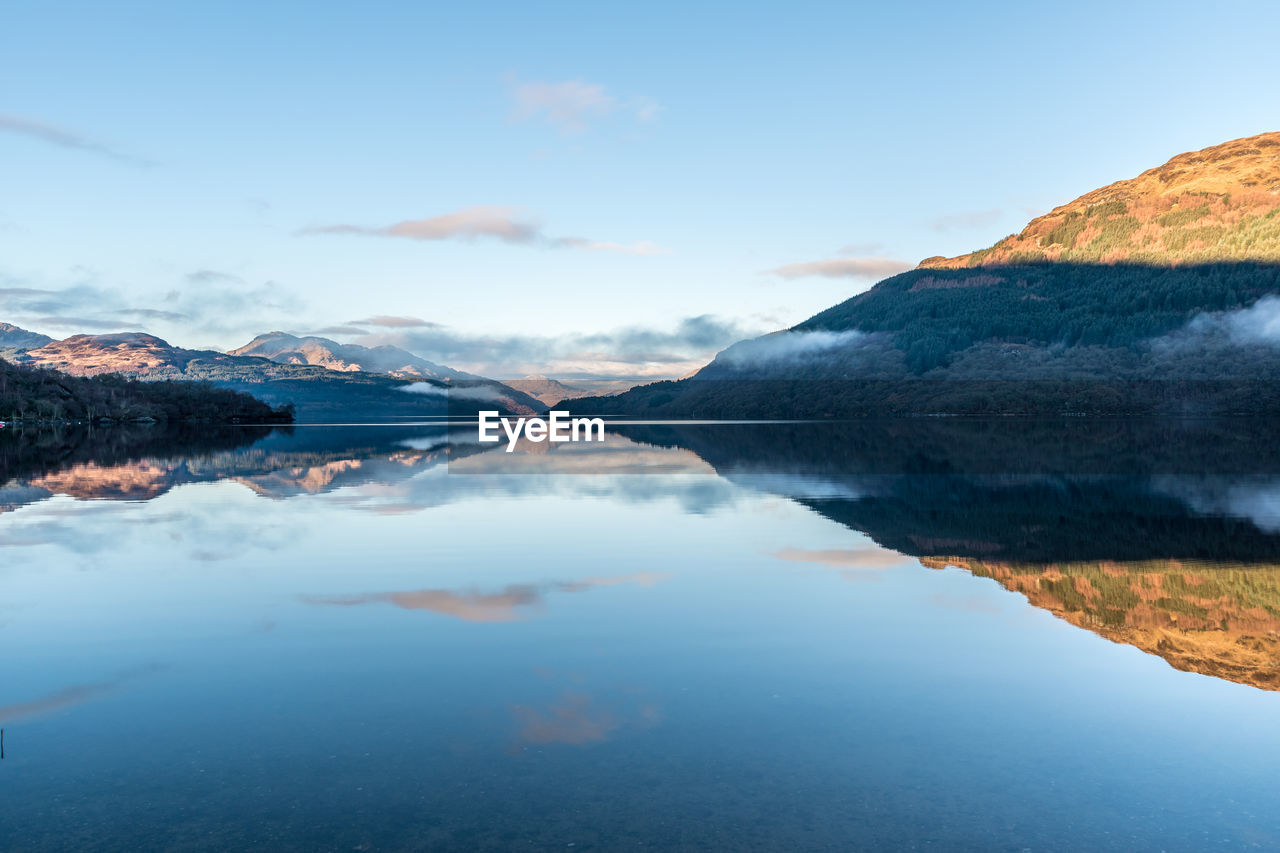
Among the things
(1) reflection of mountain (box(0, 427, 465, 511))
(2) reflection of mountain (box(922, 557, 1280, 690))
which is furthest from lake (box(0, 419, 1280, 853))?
(1) reflection of mountain (box(0, 427, 465, 511))

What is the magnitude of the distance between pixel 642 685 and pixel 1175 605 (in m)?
11.8

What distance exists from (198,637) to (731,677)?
9269mm

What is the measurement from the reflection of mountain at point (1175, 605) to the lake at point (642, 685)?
0.36ft

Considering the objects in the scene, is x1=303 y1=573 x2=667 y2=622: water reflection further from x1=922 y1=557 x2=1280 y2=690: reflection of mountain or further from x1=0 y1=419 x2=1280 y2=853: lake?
x1=922 y1=557 x2=1280 y2=690: reflection of mountain

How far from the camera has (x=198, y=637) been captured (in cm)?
1530

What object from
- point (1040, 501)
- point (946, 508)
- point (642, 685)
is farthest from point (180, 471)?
point (642, 685)

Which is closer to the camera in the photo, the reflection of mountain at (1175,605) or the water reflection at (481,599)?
the reflection of mountain at (1175,605)

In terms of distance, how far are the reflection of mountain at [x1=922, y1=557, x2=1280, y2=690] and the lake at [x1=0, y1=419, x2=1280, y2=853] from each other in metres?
0.11

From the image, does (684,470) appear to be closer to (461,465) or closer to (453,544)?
(461,465)

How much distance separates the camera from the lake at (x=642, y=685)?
831 cm

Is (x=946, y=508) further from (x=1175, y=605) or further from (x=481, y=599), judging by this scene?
(x=481, y=599)

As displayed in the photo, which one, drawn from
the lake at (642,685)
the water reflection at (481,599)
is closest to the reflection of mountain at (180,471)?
the lake at (642,685)

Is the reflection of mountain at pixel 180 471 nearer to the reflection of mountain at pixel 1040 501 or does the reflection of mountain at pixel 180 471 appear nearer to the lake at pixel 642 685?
the lake at pixel 642 685

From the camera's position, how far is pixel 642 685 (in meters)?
12.4
